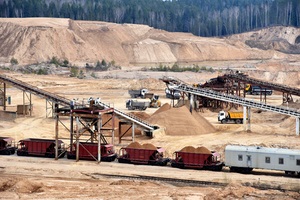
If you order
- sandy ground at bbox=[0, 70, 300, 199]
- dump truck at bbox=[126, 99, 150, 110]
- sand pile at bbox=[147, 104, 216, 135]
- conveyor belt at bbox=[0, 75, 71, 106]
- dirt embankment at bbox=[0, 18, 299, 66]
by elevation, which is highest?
dirt embankment at bbox=[0, 18, 299, 66]

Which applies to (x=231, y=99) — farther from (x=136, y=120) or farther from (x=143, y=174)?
(x=143, y=174)

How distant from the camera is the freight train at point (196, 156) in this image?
4503cm

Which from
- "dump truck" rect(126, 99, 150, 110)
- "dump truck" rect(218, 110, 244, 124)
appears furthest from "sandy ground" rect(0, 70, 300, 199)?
"dump truck" rect(126, 99, 150, 110)

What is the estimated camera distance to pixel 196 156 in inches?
1877

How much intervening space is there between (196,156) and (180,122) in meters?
17.9

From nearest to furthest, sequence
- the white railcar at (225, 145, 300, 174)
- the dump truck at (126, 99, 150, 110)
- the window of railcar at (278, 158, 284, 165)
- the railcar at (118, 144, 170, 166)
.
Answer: the white railcar at (225, 145, 300, 174) < the window of railcar at (278, 158, 284, 165) < the railcar at (118, 144, 170, 166) < the dump truck at (126, 99, 150, 110)

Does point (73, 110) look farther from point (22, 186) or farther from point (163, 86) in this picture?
point (163, 86)

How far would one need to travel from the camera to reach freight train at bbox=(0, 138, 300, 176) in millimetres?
45031

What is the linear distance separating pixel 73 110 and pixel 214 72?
340 feet

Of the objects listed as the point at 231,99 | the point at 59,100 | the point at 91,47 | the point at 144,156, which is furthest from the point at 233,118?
the point at 91,47

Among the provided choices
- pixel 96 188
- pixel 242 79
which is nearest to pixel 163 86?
pixel 242 79

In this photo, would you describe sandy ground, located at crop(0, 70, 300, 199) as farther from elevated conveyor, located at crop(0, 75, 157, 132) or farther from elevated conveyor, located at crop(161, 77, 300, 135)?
elevated conveyor, located at crop(161, 77, 300, 135)

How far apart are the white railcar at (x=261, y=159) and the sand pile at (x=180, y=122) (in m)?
18.0

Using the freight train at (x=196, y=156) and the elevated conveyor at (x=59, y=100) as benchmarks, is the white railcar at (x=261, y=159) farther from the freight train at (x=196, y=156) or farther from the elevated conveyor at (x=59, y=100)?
the elevated conveyor at (x=59, y=100)
